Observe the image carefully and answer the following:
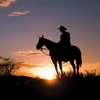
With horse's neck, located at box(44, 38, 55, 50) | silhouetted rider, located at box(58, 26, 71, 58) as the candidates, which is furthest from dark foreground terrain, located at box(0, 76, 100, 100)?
horse's neck, located at box(44, 38, 55, 50)

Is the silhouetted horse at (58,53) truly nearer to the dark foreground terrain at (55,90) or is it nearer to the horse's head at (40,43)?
the horse's head at (40,43)

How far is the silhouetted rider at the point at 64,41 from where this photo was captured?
18.2 m

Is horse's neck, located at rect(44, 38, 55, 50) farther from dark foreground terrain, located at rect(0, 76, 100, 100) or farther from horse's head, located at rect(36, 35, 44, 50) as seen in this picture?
dark foreground terrain, located at rect(0, 76, 100, 100)

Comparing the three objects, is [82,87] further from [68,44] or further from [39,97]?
[68,44]

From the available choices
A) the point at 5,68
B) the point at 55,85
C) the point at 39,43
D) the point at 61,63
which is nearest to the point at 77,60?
the point at 61,63

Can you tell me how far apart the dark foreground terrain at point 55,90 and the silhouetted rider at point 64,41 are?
4.05 m

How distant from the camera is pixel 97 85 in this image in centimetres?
1341

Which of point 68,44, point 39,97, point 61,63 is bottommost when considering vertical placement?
point 39,97

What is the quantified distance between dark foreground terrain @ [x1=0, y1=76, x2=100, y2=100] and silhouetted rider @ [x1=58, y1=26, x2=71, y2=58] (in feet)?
13.3

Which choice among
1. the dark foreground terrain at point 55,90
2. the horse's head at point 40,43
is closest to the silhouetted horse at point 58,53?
the horse's head at point 40,43

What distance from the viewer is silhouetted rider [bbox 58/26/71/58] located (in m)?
18.2

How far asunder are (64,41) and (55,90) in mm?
5633

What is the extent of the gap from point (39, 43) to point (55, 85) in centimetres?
576

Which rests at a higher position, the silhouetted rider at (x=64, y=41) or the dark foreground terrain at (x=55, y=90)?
the silhouetted rider at (x=64, y=41)
